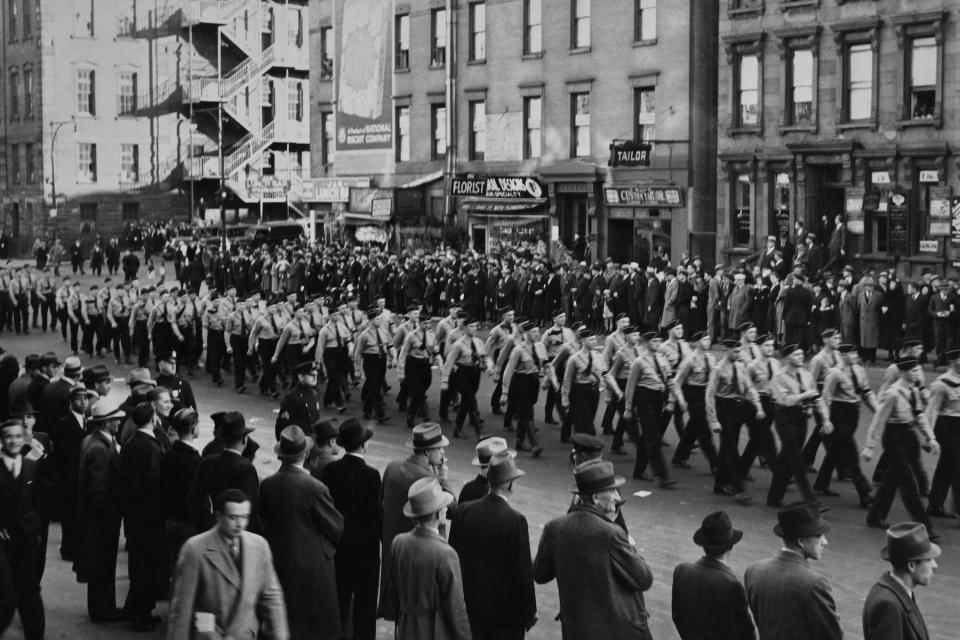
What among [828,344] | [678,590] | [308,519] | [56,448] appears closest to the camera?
[678,590]

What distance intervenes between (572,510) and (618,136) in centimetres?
3401

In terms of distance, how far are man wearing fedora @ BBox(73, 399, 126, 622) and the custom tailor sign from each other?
Result: 132ft

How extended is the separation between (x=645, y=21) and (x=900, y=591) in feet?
116

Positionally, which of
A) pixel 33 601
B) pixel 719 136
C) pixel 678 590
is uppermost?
pixel 719 136

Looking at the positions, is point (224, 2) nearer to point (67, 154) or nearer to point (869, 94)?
point (67, 154)

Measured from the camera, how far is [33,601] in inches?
417

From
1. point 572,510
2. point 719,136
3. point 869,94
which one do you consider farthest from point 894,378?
point 719,136

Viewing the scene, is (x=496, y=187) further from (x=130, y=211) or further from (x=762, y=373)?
(x=130, y=211)

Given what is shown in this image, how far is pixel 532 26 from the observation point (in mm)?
44906

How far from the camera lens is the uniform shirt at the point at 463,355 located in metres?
20.9

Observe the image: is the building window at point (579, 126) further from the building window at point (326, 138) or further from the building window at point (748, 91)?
the building window at point (326, 138)

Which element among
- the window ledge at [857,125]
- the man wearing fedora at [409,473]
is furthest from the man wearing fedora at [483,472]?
the window ledge at [857,125]

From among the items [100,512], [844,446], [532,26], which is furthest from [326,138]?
[100,512]

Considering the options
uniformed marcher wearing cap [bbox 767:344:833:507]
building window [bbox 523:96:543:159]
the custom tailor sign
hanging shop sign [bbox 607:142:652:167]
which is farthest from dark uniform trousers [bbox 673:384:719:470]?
the custom tailor sign
